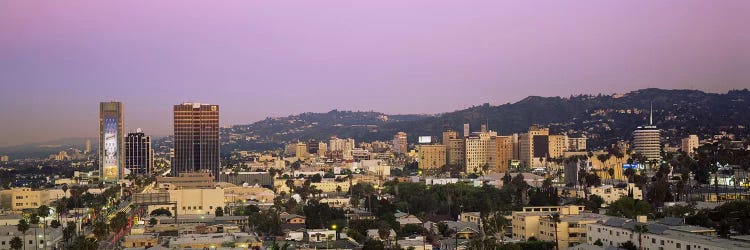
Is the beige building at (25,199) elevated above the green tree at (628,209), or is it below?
below

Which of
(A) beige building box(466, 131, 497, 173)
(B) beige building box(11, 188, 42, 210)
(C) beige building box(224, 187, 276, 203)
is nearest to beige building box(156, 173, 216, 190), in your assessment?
(C) beige building box(224, 187, 276, 203)

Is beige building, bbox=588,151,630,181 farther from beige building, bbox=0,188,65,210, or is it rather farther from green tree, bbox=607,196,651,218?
beige building, bbox=0,188,65,210

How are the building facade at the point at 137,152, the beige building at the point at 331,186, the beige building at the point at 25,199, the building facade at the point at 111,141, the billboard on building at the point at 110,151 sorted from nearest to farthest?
the beige building at the point at 25,199 < the beige building at the point at 331,186 < the billboard on building at the point at 110,151 < the building facade at the point at 111,141 < the building facade at the point at 137,152

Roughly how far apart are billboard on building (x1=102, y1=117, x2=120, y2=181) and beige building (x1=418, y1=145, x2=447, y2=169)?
166ft

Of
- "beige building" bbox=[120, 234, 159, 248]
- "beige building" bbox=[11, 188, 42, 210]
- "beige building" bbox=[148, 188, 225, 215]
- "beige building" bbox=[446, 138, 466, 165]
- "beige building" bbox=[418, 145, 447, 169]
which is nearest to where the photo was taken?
"beige building" bbox=[120, 234, 159, 248]

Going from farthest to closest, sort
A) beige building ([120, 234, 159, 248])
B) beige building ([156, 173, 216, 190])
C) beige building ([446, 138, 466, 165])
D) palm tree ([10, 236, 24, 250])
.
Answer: beige building ([446, 138, 466, 165])
beige building ([156, 173, 216, 190])
beige building ([120, 234, 159, 248])
palm tree ([10, 236, 24, 250])

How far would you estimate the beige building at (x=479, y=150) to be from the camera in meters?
162

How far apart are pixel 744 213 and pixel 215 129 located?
111304 mm

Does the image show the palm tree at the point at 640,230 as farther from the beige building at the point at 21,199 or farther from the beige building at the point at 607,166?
the beige building at the point at 21,199

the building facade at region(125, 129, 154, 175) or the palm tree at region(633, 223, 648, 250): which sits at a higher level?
the building facade at region(125, 129, 154, 175)

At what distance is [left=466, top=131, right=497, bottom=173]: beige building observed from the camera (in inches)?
6398

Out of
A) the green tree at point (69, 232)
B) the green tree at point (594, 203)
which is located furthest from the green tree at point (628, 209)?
the green tree at point (69, 232)

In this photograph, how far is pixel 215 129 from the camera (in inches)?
6038

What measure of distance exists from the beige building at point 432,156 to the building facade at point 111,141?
50407mm
